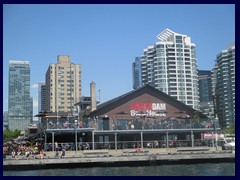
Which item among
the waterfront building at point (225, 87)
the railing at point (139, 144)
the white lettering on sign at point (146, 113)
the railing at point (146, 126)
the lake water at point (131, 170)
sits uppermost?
the waterfront building at point (225, 87)

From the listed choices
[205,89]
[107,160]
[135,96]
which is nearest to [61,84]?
[205,89]

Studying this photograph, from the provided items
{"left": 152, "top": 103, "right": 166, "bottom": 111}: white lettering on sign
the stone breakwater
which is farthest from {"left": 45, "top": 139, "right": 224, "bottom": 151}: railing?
{"left": 152, "top": 103, "right": 166, "bottom": 111}: white lettering on sign

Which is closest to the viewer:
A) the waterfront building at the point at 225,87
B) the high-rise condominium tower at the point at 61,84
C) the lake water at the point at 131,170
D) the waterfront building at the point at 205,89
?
the lake water at the point at 131,170

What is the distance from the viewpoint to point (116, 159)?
32.7 meters

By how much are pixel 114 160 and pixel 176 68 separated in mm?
109295

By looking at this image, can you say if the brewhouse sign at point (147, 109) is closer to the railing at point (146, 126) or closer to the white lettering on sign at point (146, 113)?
the white lettering on sign at point (146, 113)

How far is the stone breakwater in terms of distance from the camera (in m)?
31.5

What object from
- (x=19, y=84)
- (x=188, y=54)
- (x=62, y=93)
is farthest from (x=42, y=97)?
(x=188, y=54)

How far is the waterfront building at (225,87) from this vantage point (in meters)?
110

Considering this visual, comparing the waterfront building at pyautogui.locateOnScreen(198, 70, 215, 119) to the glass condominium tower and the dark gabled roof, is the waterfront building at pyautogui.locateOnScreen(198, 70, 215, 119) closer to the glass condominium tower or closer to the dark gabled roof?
the glass condominium tower

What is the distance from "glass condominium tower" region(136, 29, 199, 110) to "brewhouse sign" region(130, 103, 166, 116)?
92.0m

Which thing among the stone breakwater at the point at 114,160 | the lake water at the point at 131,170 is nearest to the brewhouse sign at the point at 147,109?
the stone breakwater at the point at 114,160

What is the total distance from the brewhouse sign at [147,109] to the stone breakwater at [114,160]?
388 inches

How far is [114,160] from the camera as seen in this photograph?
32.7m
